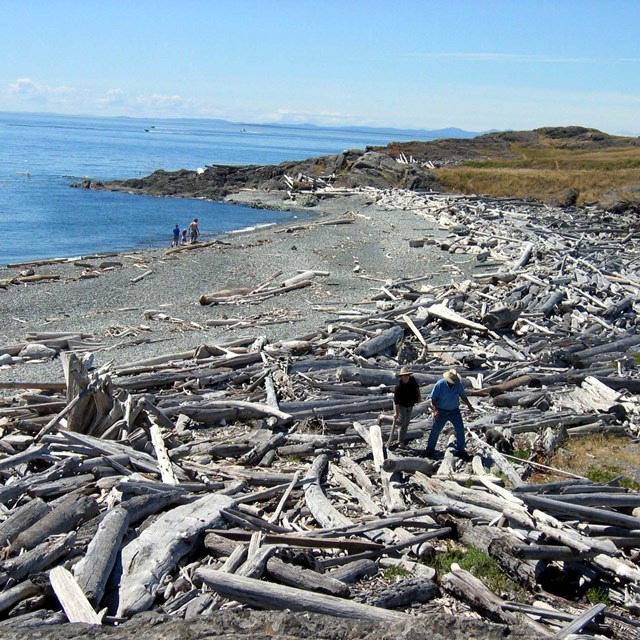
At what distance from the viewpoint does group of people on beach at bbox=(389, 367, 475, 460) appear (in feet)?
33.7

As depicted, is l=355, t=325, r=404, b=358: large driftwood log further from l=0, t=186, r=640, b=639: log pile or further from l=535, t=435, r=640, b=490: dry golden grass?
l=535, t=435, r=640, b=490: dry golden grass

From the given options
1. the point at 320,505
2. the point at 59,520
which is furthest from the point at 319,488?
the point at 59,520

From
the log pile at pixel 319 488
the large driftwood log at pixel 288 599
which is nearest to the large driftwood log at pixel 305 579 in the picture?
the log pile at pixel 319 488

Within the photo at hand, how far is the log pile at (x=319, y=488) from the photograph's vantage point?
21.8ft

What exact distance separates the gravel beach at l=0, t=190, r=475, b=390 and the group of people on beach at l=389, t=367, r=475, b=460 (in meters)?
7.19

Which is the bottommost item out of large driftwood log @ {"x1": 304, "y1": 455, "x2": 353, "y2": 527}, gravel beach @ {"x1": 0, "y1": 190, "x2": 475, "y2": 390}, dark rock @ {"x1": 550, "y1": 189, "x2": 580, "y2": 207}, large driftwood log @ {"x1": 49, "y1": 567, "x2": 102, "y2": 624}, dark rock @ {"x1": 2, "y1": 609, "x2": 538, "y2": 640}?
gravel beach @ {"x1": 0, "y1": 190, "x2": 475, "y2": 390}

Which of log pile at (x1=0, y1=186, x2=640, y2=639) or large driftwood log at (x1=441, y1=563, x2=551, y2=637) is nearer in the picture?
large driftwood log at (x1=441, y1=563, x2=551, y2=637)

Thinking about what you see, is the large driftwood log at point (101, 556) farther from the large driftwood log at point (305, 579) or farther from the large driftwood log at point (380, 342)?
the large driftwood log at point (380, 342)

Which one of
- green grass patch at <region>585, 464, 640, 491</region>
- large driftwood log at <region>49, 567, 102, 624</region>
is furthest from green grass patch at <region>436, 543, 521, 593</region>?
large driftwood log at <region>49, 567, 102, 624</region>

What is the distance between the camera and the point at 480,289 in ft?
75.7

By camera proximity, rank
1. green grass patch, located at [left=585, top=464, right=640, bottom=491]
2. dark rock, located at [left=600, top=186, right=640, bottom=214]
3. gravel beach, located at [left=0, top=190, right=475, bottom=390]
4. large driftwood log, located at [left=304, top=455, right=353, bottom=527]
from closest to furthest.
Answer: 1. large driftwood log, located at [left=304, top=455, right=353, bottom=527]
2. green grass patch, located at [left=585, top=464, right=640, bottom=491]
3. gravel beach, located at [left=0, top=190, right=475, bottom=390]
4. dark rock, located at [left=600, top=186, right=640, bottom=214]

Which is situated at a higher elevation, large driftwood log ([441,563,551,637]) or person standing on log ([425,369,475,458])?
person standing on log ([425,369,475,458])

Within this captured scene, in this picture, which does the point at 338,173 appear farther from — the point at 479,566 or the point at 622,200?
the point at 479,566

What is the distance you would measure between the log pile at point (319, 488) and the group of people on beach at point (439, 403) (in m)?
0.29
